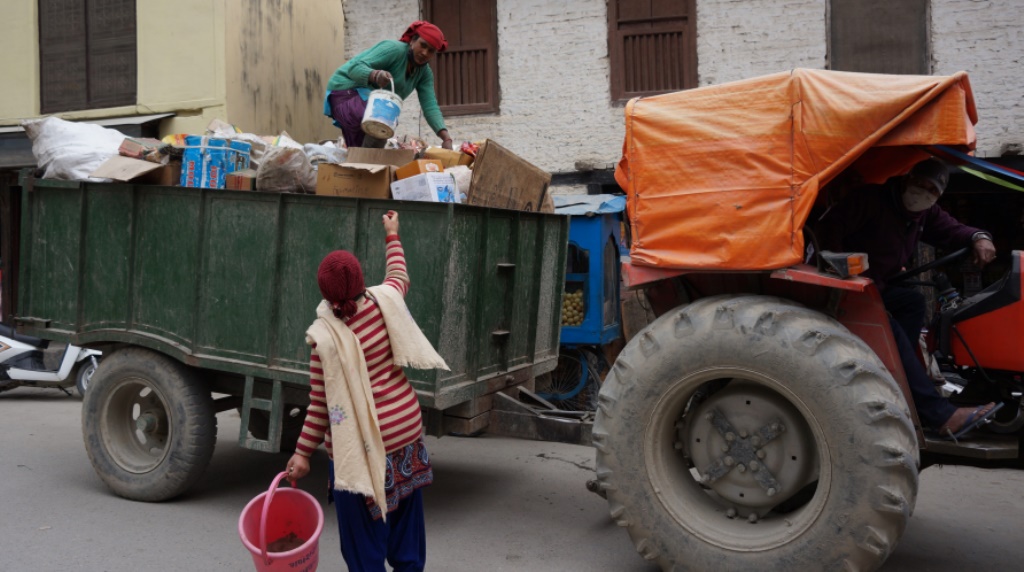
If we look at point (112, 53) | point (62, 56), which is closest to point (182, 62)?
point (112, 53)

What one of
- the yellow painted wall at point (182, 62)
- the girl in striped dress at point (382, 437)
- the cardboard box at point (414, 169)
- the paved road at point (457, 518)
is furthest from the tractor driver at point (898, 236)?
the yellow painted wall at point (182, 62)

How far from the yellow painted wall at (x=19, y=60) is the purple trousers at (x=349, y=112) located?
8474 millimetres

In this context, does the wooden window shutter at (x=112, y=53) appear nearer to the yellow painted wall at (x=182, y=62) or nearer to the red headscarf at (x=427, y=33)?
the yellow painted wall at (x=182, y=62)

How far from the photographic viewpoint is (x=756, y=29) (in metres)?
9.90

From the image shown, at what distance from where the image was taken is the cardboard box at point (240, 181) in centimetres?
517

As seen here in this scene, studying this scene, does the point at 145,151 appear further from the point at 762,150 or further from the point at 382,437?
the point at 762,150

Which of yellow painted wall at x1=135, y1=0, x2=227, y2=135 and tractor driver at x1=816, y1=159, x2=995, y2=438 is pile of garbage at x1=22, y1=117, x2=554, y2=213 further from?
yellow painted wall at x1=135, y1=0, x2=227, y2=135

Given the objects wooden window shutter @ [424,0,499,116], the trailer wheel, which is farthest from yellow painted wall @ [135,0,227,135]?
the trailer wheel

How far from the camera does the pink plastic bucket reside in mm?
3250

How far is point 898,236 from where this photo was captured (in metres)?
4.18

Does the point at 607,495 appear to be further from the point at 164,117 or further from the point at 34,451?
the point at 164,117

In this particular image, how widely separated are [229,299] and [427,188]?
144cm

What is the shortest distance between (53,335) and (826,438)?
16.3ft

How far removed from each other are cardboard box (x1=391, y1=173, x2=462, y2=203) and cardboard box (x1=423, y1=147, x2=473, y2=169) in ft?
2.47
